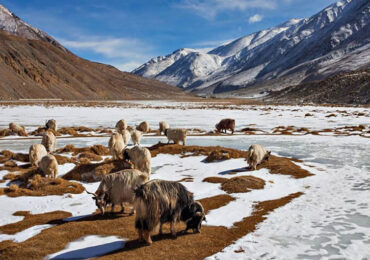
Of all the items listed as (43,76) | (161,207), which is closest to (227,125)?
(161,207)

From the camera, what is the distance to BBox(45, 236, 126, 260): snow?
6684 millimetres

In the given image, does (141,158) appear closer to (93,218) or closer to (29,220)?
(93,218)

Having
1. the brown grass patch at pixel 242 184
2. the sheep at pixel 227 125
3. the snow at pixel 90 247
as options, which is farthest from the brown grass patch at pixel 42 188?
the sheep at pixel 227 125

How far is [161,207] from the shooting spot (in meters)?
7.03

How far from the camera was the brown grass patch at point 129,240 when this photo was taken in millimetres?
6645

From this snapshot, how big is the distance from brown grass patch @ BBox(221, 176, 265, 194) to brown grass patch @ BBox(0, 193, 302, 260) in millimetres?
2759

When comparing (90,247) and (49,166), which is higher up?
(49,166)

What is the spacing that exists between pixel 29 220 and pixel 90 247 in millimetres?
2863

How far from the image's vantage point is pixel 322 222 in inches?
338

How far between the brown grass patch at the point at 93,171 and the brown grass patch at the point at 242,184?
4591mm

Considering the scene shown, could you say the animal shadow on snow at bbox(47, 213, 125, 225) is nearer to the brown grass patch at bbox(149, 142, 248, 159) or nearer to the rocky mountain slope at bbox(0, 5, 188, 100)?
the brown grass patch at bbox(149, 142, 248, 159)

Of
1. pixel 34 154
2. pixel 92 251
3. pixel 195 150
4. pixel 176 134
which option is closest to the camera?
pixel 92 251

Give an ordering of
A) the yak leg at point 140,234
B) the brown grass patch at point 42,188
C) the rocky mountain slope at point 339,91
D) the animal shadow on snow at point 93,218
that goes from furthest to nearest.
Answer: the rocky mountain slope at point 339,91 → the brown grass patch at point 42,188 → the animal shadow on snow at point 93,218 → the yak leg at point 140,234

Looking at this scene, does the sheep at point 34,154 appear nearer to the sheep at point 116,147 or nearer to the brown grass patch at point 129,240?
the sheep at point 116,147
